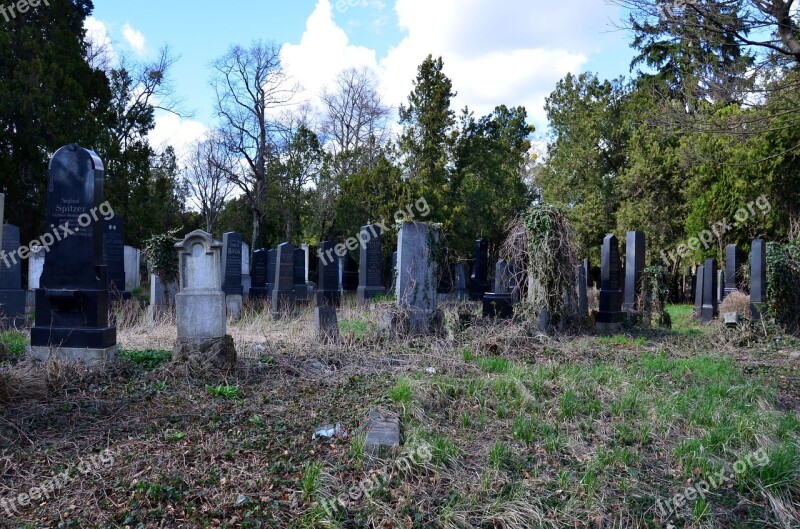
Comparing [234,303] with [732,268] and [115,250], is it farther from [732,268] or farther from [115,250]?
[732,268]

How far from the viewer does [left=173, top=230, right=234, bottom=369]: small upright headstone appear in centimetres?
666

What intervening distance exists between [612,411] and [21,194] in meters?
20.1

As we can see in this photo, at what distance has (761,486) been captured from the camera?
4.06 m

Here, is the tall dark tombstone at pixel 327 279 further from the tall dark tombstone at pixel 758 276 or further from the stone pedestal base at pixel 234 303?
the tall dark tombstone at pixel 758 276

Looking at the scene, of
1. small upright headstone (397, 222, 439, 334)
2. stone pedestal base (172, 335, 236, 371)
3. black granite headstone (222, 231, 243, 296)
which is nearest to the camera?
stone pedestal base (172, 335, 236, 371)

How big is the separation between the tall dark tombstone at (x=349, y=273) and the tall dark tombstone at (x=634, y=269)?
1317cm

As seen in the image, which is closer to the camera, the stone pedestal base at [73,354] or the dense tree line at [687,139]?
the stone pedestal base at [73,354]

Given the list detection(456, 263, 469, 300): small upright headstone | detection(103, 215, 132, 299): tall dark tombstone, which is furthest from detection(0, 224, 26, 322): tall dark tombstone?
detection(456, 263, 469, 300): small upright headstone

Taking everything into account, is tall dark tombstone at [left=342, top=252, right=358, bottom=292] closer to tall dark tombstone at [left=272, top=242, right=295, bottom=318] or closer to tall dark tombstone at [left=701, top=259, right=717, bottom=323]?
tall dark tombstone at [left=272, top=242, right=295, bottom=318]

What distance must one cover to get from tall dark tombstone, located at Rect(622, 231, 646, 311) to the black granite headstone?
952 cm

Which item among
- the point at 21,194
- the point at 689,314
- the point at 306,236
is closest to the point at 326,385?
the point at 689,314

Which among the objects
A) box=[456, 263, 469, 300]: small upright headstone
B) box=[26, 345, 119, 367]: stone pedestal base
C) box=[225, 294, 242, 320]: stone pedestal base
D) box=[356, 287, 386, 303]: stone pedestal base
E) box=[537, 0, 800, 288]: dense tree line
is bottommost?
box=[26, 345, 119, 367]: stone pedestal base

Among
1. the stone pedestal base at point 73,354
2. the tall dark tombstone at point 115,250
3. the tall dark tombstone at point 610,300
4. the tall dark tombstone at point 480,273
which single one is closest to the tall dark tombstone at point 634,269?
the tall dark tombstone at point 610,300

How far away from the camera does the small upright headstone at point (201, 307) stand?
21.9 ft
